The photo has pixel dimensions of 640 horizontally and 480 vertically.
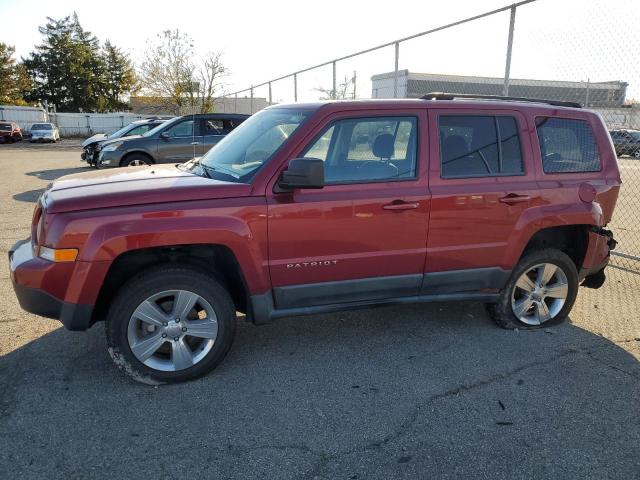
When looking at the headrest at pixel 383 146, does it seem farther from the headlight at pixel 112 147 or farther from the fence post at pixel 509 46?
the headlight at pixel 112 147

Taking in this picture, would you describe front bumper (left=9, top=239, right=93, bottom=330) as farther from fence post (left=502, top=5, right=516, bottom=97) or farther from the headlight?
the headlight

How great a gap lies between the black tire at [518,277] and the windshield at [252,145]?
2184 mm

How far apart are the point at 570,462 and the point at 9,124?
3964 cm

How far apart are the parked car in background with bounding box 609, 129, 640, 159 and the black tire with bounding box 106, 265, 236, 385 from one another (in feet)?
21.4

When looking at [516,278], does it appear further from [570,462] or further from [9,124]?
[9,124]

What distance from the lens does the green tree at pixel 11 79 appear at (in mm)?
52469

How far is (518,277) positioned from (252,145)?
2.44 m

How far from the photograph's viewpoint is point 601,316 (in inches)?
180

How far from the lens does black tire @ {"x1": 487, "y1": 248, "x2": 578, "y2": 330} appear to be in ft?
13.3

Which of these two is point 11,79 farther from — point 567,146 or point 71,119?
point 567,146

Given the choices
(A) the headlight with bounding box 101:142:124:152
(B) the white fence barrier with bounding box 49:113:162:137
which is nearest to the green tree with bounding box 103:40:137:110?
(B) the white fence barrier with bounding box 49:113:162:137

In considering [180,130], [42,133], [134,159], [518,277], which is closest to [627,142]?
[518,277]

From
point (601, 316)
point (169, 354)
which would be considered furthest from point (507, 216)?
point (169, 354)

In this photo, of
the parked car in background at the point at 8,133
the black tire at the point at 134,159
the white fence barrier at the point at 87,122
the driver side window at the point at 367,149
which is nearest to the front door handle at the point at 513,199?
the driver side window at the point at 367,149
